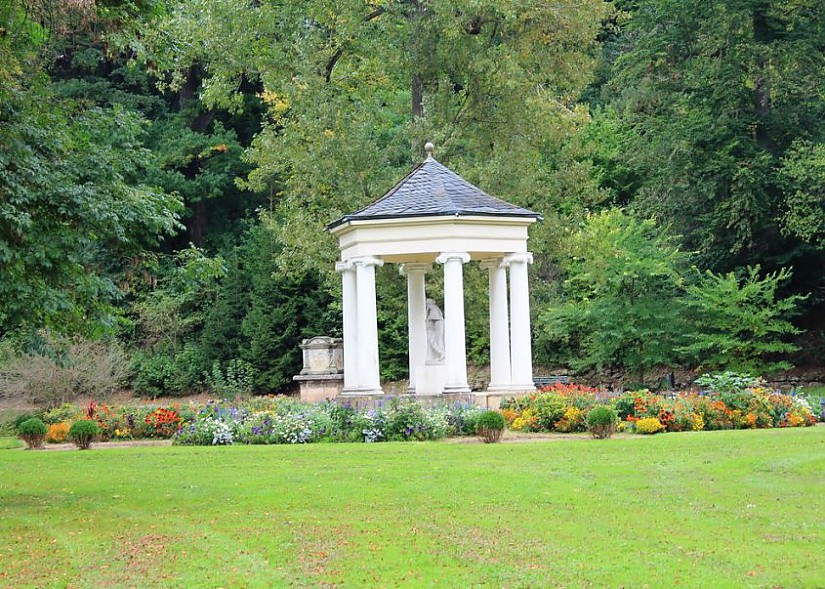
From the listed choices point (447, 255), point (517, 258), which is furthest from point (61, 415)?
point (517, 258)

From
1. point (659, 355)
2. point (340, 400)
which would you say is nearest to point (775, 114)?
point (659, 355)

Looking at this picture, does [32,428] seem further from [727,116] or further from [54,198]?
[727,116]

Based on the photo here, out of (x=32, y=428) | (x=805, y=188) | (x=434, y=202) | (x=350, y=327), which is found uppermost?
(x=805, y=188)

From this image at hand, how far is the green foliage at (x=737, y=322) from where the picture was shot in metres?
36.1

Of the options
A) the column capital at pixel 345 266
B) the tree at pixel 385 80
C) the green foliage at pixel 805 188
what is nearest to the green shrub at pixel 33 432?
the column capital at pixel 345 266

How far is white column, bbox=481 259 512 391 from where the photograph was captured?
90.6ft

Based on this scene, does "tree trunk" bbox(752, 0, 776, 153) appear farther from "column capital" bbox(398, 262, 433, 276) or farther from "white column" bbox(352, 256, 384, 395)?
"white column" bbox(352, 256, 384, 395)

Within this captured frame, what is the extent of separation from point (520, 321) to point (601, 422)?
18.7ft

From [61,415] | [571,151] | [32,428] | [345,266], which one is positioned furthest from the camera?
[571,151]

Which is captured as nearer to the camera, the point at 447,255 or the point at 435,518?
the point at 435,518

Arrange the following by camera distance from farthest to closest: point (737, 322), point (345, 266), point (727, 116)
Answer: point (727, 116), point (737, 322), point (345, 266)

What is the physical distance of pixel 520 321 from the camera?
27047 millimetres

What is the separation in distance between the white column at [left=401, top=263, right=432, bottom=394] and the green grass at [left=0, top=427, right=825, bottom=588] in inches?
369

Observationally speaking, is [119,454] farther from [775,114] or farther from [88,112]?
[775,114]
